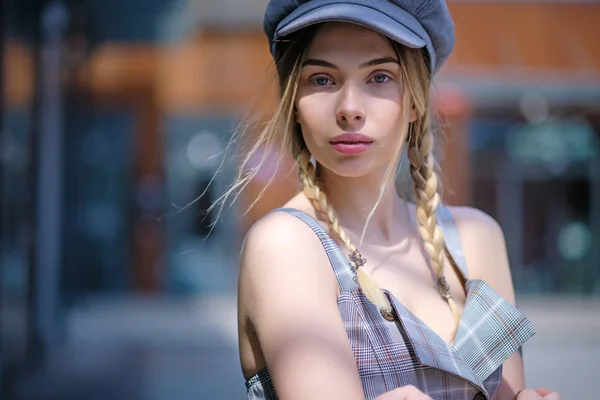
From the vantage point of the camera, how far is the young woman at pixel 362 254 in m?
1.16

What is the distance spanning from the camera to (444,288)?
144cm

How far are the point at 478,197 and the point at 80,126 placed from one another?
18.3 feet

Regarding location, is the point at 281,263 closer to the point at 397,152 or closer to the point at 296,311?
the point at 296,311

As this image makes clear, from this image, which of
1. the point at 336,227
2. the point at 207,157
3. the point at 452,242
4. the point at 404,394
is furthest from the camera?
the point at 207,157

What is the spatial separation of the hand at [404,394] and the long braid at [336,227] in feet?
0.51

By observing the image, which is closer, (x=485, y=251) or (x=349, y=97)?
(x=349, y=97)

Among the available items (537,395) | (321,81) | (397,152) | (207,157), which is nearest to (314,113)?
(321,81)

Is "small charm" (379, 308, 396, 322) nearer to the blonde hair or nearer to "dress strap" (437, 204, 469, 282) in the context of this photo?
the blonde hair

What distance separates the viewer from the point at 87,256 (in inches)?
410

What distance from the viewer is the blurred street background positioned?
8.83 m

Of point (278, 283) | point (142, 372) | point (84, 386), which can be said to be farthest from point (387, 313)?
point (142, 372)

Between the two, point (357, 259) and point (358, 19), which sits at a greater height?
point (358, 19)

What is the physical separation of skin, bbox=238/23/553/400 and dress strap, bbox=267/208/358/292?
15 millimetres

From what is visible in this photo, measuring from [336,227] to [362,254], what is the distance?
8 centimetres
